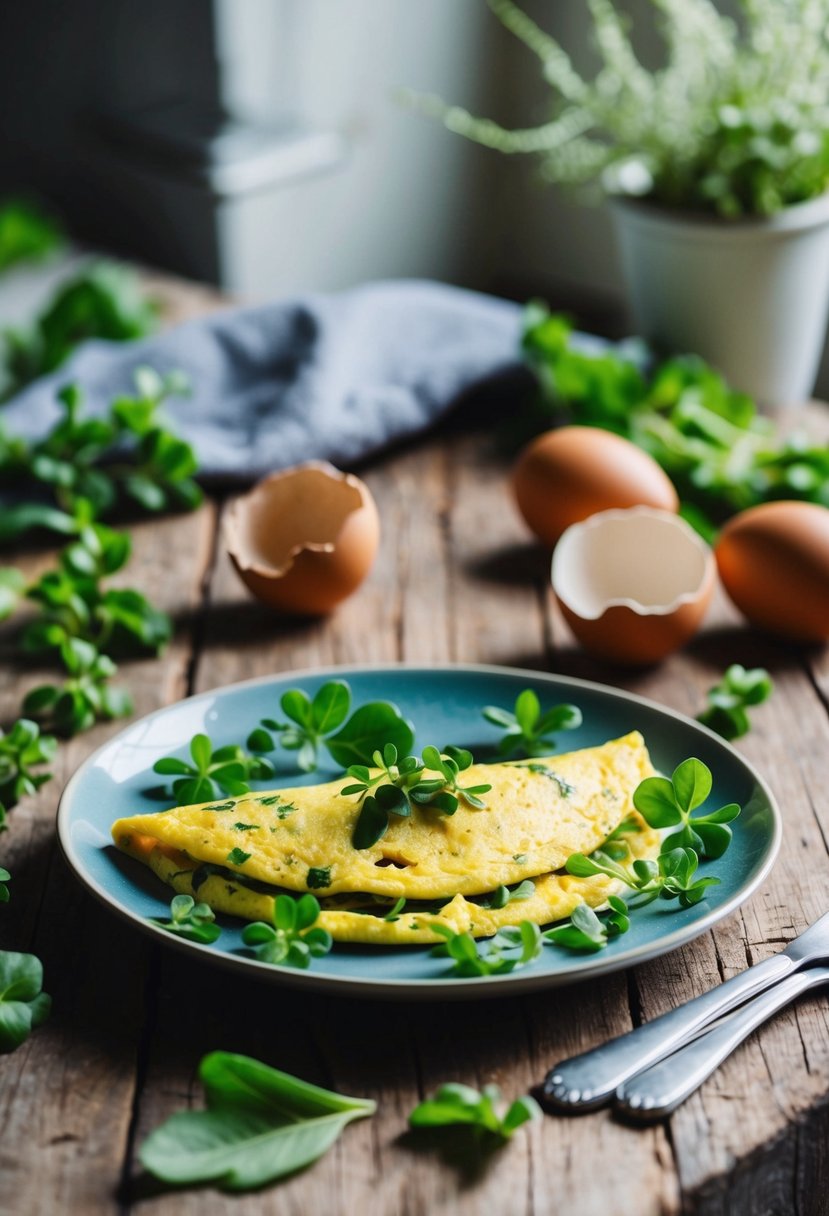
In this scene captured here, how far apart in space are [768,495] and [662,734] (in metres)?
0.48

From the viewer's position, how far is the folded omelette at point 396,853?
2.52ft

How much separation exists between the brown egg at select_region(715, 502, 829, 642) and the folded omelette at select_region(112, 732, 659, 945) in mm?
359

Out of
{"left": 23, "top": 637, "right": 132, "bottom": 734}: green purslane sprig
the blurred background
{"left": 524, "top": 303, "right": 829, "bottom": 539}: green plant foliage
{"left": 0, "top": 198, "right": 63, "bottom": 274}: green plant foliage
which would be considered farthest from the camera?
the blurred background

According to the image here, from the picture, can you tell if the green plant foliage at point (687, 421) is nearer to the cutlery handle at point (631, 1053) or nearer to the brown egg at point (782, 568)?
the brown egg at point (782, 568)

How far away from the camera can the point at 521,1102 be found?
661 mm

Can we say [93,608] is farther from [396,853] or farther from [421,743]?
[396,853]

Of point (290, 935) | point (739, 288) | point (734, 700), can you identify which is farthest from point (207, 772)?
point (739, 288)

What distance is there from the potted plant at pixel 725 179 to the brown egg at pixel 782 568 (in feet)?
1.60

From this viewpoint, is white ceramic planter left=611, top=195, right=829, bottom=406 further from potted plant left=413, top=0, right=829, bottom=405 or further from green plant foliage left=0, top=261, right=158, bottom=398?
green plant foliage left=0, top=261, right=158, bottom=398

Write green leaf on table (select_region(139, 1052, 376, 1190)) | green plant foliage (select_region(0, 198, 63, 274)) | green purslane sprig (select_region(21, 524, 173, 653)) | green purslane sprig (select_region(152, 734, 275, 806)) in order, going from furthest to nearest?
green plant foliage (select_region(0, 198, 63, 274))
green purslane sprig (select_region(21, 524, 173, 653))
green purslane sprig (select_region(152, 734, 275, 806))
green leaf on table (select_region(139, 1052, 376, 1190))

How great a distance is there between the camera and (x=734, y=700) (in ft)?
3.50

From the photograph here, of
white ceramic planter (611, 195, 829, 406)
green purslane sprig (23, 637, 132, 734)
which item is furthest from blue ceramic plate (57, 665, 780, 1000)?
white ceramic planter (611, 195, 829, 406)

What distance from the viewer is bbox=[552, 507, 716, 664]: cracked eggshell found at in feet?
3.58

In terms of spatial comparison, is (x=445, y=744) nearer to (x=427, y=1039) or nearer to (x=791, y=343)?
(x=427, y=1039)
